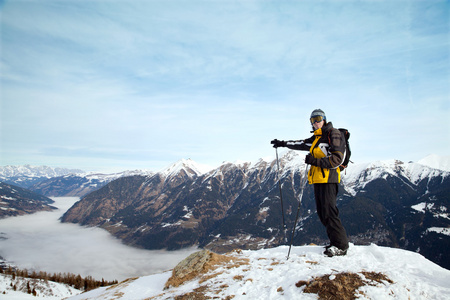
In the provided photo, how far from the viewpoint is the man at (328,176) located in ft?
27.8

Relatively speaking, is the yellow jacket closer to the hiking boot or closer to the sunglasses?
the sunglasses

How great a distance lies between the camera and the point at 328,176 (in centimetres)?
876

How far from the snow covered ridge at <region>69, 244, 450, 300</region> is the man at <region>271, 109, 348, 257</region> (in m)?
0.71

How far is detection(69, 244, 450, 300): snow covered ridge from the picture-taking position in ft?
19.8

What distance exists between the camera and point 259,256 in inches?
444

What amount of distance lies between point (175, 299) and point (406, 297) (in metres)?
6.53

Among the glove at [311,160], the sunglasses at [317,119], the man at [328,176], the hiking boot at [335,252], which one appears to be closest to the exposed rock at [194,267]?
the hiking boot at [335,252]

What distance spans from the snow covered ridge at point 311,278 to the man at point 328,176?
2.33 ft

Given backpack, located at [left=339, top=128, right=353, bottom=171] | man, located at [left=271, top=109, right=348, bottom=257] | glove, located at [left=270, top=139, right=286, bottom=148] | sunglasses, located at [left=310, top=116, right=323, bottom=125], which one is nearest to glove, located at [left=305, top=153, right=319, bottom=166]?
man, located at [left=271, top=109, right=348, bottom=257]

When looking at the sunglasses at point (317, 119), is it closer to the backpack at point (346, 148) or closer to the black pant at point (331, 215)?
the backpack at point (346, 148)

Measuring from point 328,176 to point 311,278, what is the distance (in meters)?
3.66

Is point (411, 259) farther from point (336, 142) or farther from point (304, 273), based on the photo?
point (336, 142)

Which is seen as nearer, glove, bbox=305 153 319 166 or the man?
the man

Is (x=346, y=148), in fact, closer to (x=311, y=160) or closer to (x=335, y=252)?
(x=311, y=160)
